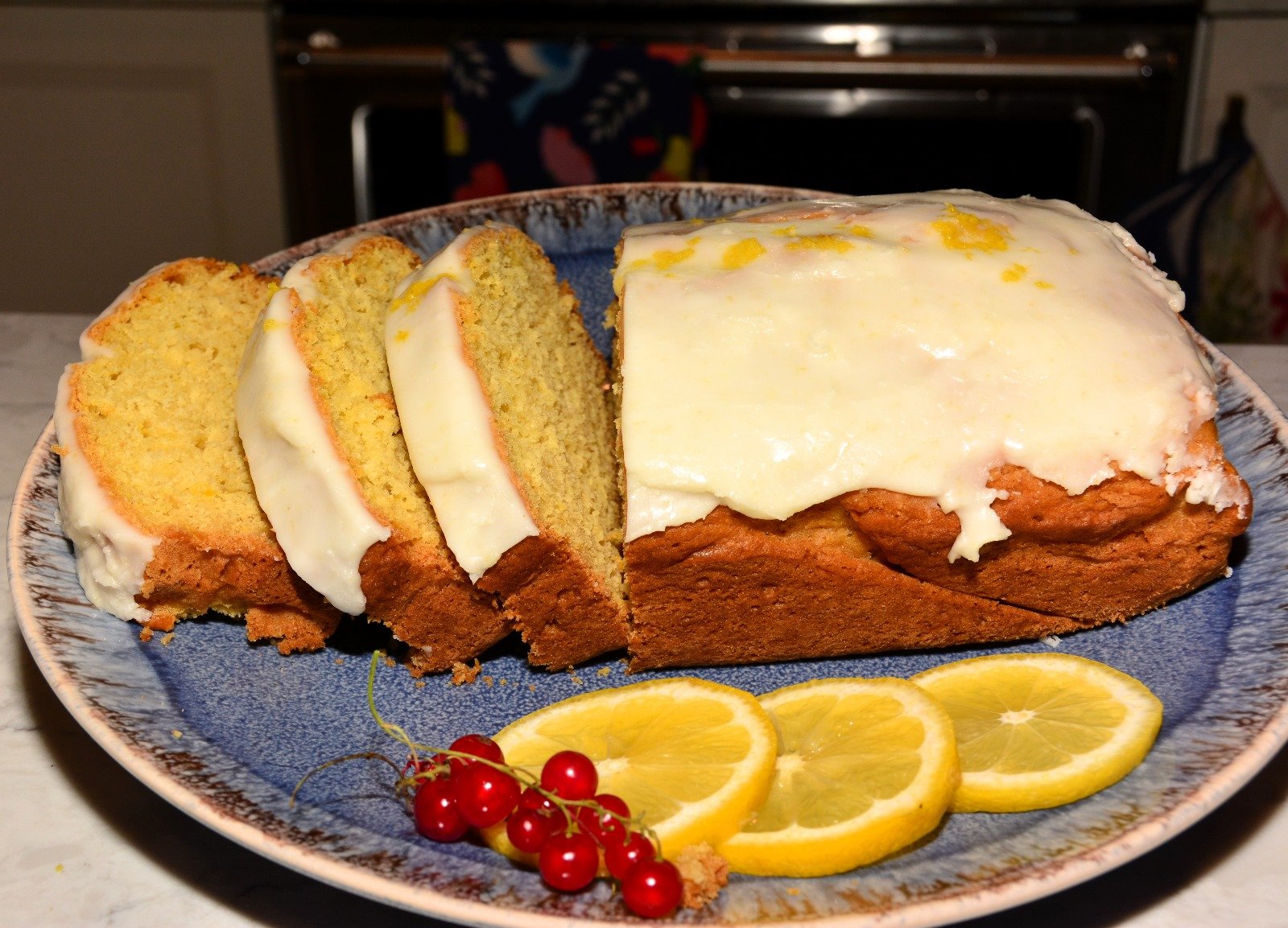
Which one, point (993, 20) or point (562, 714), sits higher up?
point (993, 20)

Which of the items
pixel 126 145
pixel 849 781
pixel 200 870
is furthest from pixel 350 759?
pixel 126 145

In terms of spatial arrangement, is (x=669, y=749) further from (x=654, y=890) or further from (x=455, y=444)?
(x=455, y=444)

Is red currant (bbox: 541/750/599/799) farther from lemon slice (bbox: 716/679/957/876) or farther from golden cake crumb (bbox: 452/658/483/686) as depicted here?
golden cake crumb (bbox: 452/658/483/686)

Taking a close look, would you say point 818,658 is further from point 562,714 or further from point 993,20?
point 993,20

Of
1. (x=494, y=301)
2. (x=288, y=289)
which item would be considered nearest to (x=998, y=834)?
(x=494, y=301)

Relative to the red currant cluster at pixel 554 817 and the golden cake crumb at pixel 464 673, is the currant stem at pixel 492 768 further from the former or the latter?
the golden cake crumb at pixel 464 673
